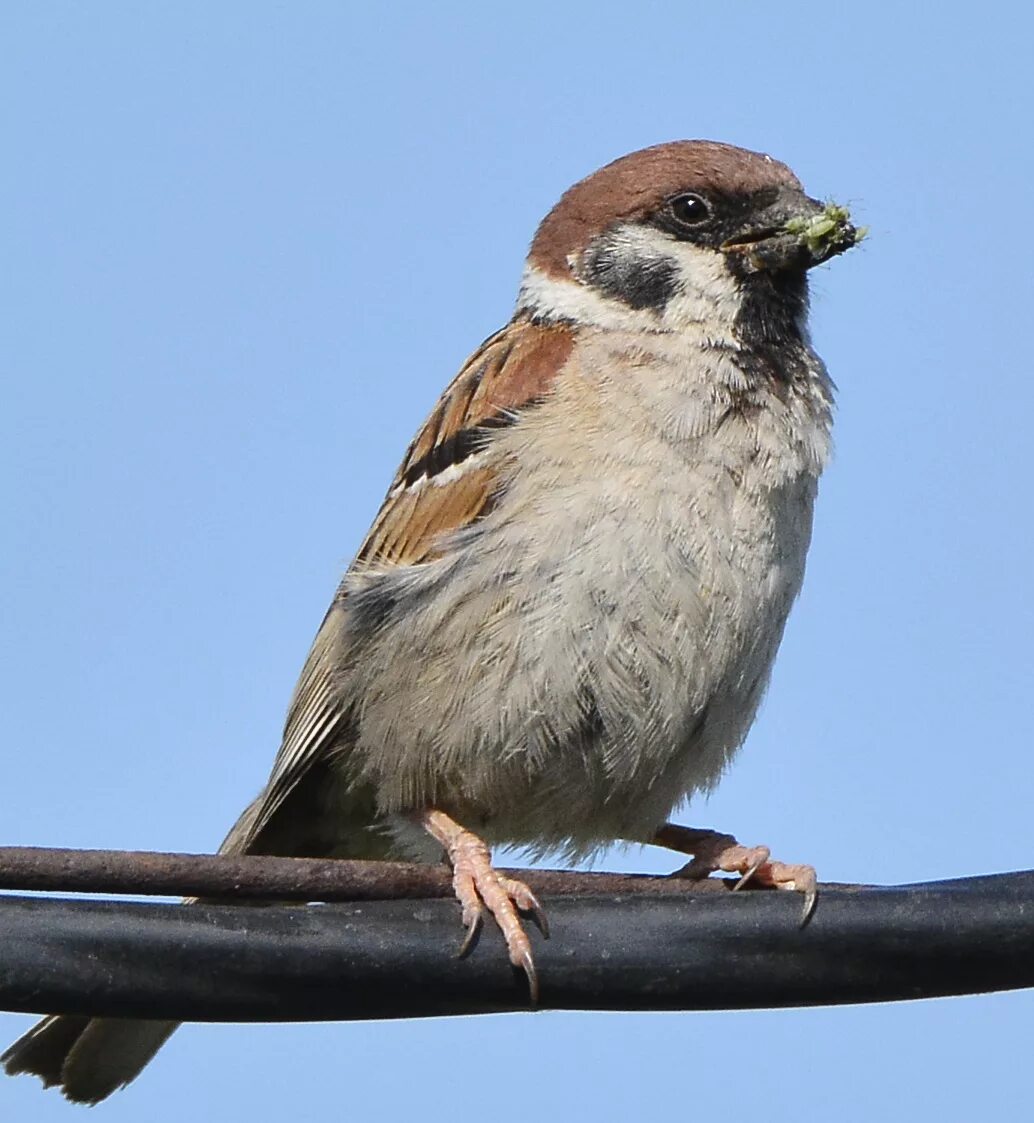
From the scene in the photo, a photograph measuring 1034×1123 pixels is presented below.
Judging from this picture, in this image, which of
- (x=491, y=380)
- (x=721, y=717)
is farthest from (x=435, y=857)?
(x=491, y=380)

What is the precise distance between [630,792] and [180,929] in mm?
2174

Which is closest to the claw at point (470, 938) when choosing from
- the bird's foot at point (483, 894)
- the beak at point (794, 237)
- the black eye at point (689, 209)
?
the bird's foot at point (483, 894)

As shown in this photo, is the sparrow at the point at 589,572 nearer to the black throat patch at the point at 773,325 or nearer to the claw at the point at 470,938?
the black throat patch at the point at 773,325

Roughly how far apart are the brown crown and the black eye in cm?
2

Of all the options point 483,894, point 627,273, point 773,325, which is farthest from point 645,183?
point 483,894

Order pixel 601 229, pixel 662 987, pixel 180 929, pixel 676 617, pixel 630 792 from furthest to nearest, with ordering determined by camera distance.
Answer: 1. pixel 601 229
2. pixel 630 792
3. pixel 676 617
4. pixel 662 987
5. pixel 180 929

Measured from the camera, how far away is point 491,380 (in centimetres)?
494

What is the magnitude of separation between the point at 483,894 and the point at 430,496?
1.31 metres

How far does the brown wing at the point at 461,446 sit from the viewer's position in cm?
475

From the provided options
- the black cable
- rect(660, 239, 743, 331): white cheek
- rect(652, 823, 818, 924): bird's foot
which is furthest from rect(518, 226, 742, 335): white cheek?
the black cable

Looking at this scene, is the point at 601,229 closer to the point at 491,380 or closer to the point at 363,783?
the point at 491,380

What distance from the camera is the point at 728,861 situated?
4770mm

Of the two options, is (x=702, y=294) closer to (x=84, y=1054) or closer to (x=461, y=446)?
(x=461, y=446)

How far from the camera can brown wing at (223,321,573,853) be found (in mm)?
4773
